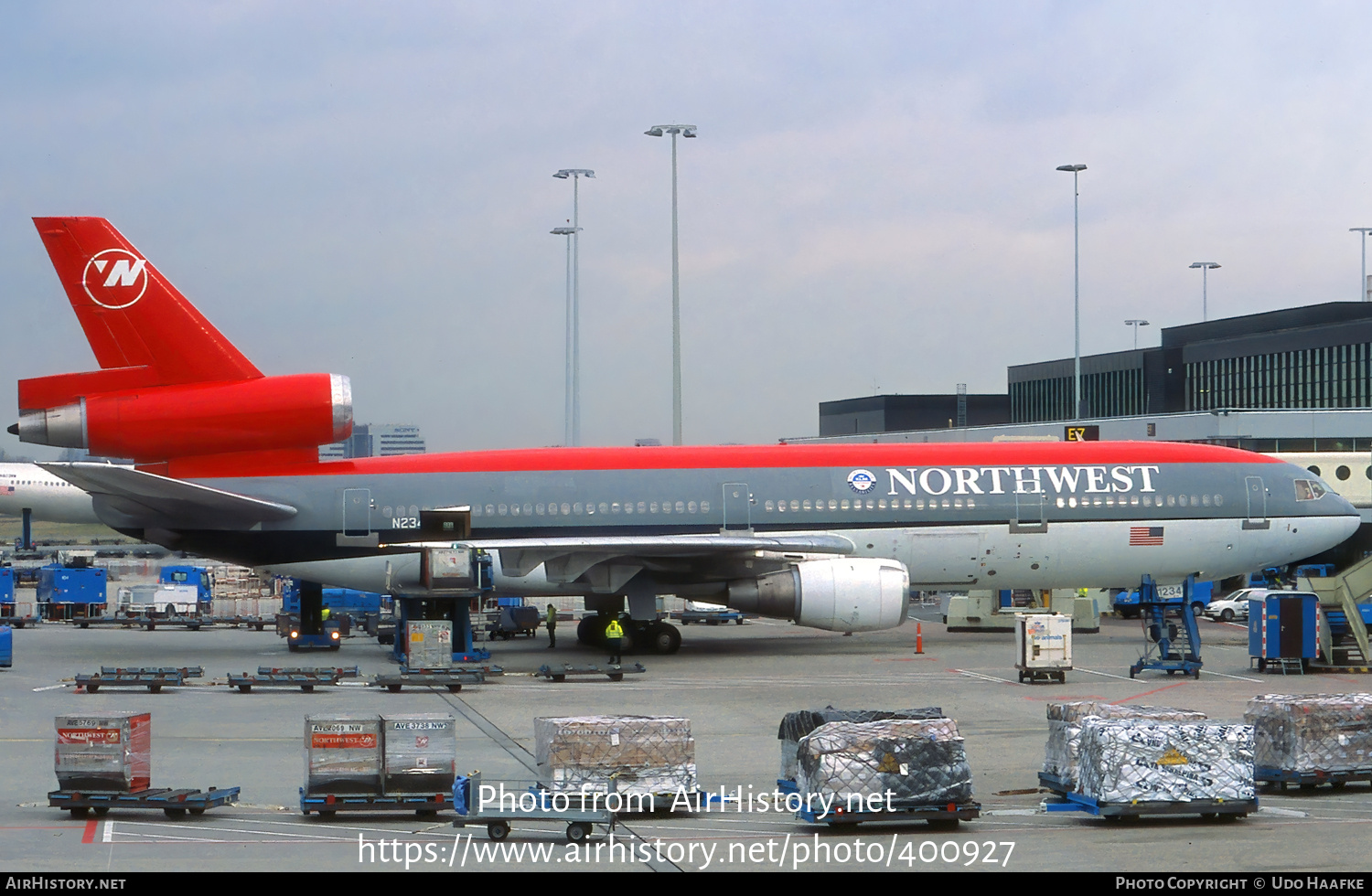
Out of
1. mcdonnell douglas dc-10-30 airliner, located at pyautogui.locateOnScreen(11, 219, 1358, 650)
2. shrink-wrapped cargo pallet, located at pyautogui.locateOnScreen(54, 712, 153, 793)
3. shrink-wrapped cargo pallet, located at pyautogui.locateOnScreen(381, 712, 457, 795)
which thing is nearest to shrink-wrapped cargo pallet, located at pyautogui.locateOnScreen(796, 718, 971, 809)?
shrink-wrapped cargo pallet, located at pyautogui.locateOnScreen(381, 712, 457, 795)

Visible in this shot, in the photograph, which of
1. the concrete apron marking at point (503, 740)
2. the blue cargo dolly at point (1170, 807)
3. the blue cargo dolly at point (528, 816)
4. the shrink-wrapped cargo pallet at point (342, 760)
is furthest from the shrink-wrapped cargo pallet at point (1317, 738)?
the shrink-wrapped cargo pallet at point (342, 760)

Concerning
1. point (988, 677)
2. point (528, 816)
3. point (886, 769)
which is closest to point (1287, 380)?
point (988, 677)

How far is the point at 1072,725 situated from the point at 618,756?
5.12m

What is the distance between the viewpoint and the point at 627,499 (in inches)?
1344

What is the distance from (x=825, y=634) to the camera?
133 feet

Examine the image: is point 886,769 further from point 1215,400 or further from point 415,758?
point 1215,400

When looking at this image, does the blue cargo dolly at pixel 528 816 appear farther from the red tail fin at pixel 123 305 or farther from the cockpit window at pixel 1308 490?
the cockpit window at pixel 1308 490

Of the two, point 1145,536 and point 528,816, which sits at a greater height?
point 1145,536

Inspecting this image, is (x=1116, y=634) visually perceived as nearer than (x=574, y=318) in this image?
Yes

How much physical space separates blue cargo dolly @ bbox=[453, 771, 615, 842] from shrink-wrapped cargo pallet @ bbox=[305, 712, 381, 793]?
118 cm

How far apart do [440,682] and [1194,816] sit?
15856mm

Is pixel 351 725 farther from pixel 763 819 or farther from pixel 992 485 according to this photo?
pixel 992 485

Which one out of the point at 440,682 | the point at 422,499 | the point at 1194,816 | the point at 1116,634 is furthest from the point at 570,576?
the point at 1194,816

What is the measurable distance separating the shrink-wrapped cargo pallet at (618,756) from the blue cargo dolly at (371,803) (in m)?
1.22
